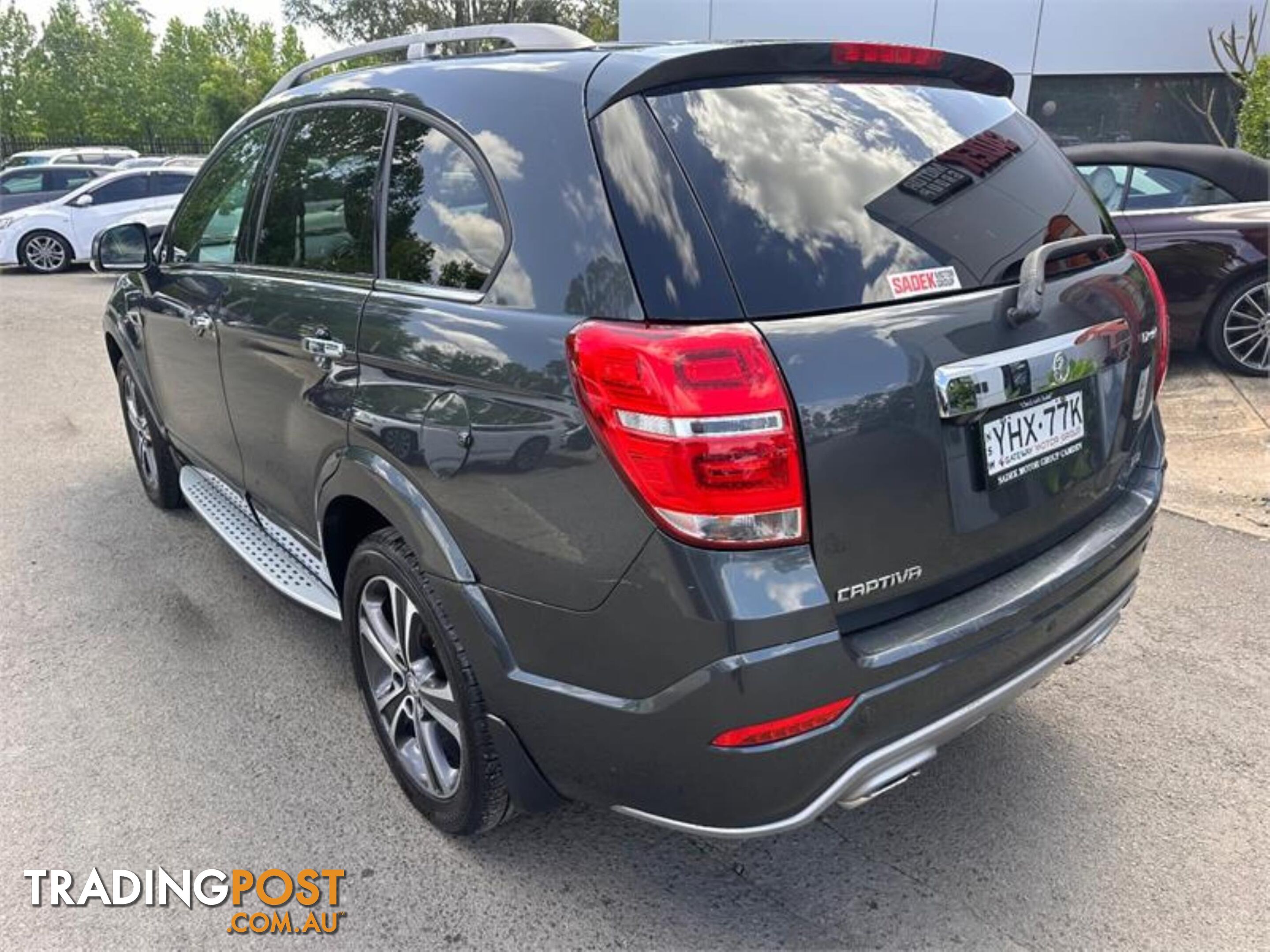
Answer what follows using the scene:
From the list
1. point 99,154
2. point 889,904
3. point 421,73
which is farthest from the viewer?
point 99,154

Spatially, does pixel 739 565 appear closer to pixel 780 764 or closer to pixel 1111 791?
pixel 780 764

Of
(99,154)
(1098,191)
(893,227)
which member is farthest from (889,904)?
(99,154)

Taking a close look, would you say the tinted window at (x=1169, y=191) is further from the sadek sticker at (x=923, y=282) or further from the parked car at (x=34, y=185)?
the parked car at (x=34, y=185)

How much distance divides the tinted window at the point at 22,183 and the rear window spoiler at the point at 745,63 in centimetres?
1743

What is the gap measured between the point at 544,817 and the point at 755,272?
5.20ft

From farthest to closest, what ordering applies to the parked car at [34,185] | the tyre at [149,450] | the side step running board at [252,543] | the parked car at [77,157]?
1. the parked car at [77,157]
2. the parked car at [34,185]
3. the tyre at [149,450]
4. the side step running board at [252,543]

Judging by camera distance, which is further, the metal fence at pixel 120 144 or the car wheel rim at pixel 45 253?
the metal fence at pixel 120 144

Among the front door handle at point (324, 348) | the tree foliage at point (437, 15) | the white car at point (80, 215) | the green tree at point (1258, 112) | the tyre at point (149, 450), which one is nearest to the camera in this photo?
the front door handle at point (324, 348)

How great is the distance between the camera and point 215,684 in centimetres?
319

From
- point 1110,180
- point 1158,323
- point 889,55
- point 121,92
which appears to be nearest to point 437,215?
point 889,55

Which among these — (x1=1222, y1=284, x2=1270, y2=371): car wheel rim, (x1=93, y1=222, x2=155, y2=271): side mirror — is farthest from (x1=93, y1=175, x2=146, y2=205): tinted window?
(x1=1222, y1=284, x2=1270, y2=371): car wheel rim

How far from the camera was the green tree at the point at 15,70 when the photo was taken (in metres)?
39.7

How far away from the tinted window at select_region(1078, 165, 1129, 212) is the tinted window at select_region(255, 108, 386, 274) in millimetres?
5712

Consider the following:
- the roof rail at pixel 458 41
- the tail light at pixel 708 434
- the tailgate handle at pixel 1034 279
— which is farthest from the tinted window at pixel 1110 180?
the tail light at pixel 708 434
